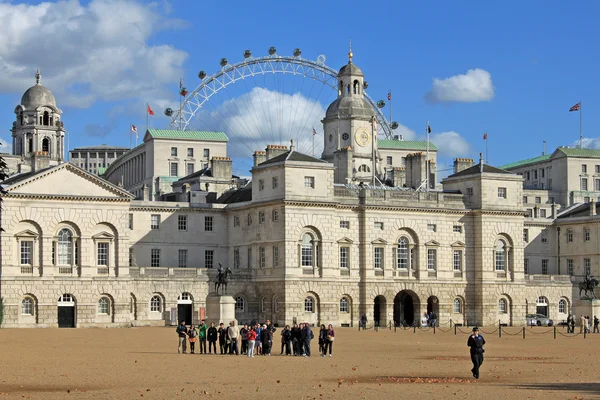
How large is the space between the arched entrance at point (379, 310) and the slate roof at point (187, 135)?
5865 cm

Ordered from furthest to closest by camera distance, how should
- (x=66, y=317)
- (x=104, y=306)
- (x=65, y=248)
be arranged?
(x=104, y=306), (x=65, y=248), (x=66, y=317)

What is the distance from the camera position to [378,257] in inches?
4520

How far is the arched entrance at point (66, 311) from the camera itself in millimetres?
103625

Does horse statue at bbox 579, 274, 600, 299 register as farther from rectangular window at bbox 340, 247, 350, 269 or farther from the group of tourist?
the group of tourist

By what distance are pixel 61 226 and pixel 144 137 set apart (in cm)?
6737

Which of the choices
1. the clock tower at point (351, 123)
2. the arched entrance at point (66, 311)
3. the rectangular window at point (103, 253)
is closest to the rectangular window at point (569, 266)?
the clock tower at point (351, 123)

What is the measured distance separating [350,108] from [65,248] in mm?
41013

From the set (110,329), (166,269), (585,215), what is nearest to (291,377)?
(110,329)

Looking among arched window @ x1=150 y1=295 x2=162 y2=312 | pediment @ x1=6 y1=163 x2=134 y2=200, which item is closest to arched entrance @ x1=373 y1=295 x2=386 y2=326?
arched window @ x1=150 y1=295 x2=162 y2=312

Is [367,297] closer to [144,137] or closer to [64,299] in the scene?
[64,299]

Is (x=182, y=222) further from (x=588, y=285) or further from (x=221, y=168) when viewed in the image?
(x=588, y=285)

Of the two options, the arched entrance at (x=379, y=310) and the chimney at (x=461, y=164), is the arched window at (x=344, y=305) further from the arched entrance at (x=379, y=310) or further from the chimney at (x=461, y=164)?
the chimney at (x=461, y=164)

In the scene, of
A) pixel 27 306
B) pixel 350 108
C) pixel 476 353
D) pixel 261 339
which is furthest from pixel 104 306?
pixel 476 353

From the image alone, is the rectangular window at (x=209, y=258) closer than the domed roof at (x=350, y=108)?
Yes
